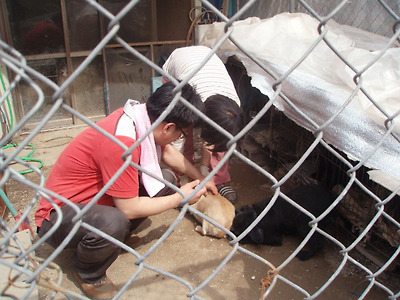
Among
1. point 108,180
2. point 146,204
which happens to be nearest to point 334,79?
point 146,204

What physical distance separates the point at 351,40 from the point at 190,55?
135 cm

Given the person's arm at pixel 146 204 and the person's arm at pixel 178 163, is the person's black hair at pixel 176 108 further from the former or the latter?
the person's arm at pixel 178 163

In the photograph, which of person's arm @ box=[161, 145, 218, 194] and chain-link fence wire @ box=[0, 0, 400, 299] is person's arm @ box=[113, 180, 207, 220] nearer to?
chain-link fence wire @ box=[0, 0, 400, 299]

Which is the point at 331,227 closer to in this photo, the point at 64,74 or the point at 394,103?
the point at 394,103

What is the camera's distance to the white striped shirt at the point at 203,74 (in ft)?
9.07

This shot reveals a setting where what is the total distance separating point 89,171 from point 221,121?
86cm

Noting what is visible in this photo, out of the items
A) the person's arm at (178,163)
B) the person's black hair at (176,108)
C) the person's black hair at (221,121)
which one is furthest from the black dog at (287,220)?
the person's black hair at (176,108)

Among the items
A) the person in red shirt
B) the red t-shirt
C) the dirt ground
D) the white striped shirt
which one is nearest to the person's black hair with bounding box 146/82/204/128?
the person in red shirt

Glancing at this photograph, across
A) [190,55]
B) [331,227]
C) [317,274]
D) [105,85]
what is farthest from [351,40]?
[105,85]

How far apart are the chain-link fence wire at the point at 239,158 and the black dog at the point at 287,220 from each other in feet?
0.53

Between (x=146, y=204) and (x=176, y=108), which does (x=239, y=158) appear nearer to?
(x=176, y=108)

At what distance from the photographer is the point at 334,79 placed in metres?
2.52

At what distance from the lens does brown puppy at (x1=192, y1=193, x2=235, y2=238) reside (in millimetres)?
2902

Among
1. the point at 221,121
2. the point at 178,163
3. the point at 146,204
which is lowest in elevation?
the point at 178,163
